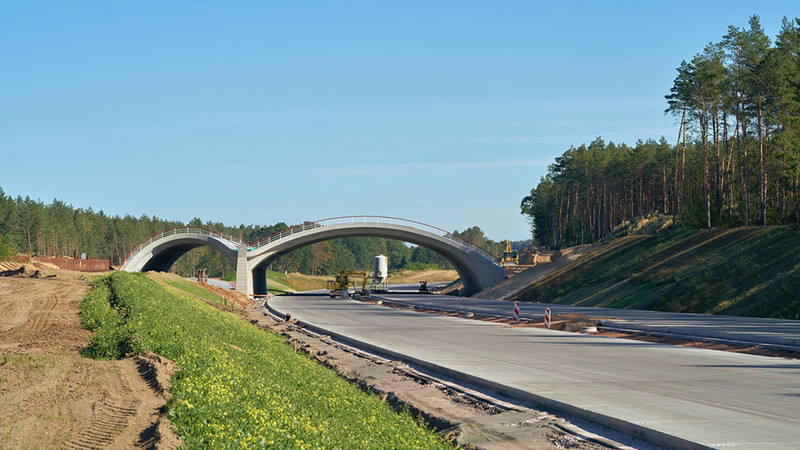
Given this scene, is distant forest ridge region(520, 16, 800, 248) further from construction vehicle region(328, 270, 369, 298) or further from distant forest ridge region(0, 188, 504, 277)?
distant forest ridge region(0, 188, 504, 277)

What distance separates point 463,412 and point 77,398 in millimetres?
6916

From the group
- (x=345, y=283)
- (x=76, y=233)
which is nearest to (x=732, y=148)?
(x=345, y=283)

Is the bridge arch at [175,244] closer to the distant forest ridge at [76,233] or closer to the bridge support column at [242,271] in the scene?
the bridge support column at [242,271]

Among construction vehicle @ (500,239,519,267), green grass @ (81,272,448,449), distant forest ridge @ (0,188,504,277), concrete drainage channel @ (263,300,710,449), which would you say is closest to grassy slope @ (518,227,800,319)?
construction vehicle @ (500,239,519,267)

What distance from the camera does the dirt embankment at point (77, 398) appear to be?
886 centimetres

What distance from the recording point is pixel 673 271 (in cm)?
4816

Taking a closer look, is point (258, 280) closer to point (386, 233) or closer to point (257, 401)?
point (386, 233)

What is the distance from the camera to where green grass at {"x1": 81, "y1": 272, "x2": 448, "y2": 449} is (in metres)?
8.62

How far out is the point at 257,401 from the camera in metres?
10.9

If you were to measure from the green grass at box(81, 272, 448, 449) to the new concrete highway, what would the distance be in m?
3.17

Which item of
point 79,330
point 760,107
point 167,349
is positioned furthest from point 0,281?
point 760,107

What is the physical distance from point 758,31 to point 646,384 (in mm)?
53205

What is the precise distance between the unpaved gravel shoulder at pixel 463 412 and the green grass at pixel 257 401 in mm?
534

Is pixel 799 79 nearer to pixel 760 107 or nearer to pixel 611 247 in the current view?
pixel 760 107
